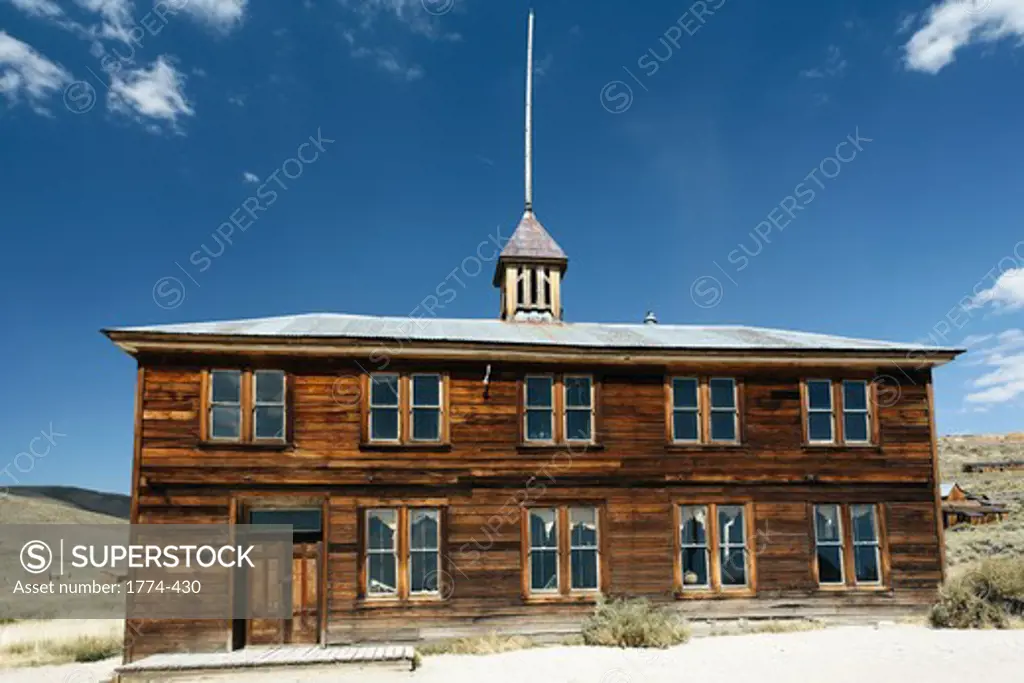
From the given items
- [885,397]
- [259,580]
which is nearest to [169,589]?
[259,580]

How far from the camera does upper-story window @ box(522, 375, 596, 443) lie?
53.5ft

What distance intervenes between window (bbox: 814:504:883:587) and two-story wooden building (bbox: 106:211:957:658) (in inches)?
1.8

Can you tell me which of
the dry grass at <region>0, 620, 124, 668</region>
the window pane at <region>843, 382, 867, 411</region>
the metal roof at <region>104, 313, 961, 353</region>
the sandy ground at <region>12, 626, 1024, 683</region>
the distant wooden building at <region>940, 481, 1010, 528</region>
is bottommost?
the dry grass at <region>0, 620, 124, 668</region>

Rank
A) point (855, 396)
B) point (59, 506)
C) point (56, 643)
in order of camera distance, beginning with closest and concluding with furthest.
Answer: point (56, 643)
point (855, 396)
point (59, 506)

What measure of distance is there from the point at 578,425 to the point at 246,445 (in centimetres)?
663

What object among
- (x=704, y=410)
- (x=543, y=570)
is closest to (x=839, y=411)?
(x=704, y=410)

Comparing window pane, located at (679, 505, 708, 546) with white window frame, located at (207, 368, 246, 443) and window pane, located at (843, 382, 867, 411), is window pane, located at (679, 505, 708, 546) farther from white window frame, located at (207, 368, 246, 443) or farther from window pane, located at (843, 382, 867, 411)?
white window frame, located at (207, 368, 246, 443)

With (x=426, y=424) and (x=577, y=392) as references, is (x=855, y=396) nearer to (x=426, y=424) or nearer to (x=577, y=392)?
(x=577, y=392)

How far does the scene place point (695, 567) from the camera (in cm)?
1634

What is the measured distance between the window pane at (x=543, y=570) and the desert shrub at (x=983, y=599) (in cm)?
782

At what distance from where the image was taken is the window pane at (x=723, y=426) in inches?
665

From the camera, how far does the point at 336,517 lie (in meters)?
15.2

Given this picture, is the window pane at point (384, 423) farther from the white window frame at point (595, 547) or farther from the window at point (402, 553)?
the white window frame at point (595, 547)

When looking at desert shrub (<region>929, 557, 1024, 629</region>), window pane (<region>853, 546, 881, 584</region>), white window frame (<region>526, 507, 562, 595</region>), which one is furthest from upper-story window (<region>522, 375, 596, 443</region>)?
desert shrub (<region>929, 557, 1024, 629</region>)
